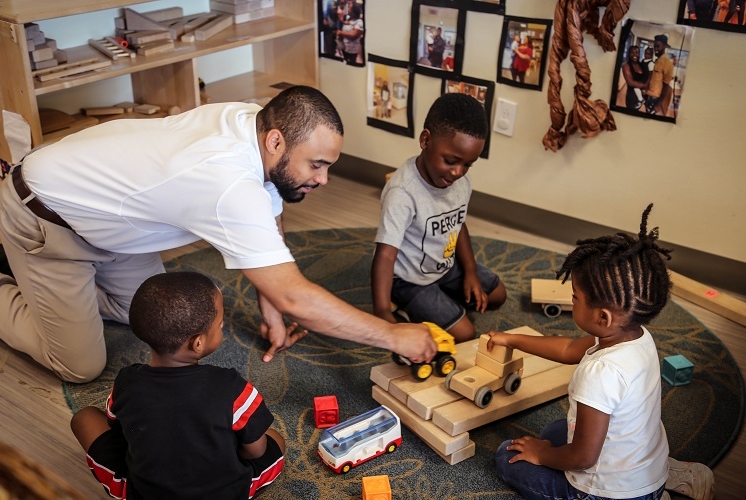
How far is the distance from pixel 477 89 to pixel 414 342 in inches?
62.9

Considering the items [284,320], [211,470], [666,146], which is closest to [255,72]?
[284,320]

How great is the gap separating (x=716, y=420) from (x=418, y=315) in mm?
894

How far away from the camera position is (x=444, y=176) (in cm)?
223

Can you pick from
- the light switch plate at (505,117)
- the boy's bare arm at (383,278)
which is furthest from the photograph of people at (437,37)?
the boy's bare arm at (383,278)

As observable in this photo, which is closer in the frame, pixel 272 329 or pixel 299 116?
pixel 299 116

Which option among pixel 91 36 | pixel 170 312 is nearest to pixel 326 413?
pixel 170 312

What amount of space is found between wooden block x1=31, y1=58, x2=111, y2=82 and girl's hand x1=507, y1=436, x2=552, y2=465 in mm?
1861

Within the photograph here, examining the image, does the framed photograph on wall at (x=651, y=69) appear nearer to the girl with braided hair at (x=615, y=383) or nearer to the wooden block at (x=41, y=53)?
the girl with braided hair at (x=615, y=383)

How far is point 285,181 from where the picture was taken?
1.91 metres

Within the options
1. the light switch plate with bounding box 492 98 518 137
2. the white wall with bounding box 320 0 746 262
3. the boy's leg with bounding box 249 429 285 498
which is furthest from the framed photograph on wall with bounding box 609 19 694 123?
the boy's leg with bounding box 249 429 285 498

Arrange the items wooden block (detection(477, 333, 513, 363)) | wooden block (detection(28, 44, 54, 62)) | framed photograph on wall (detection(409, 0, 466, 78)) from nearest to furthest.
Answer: wooden block (detection(477, 333, 513, 363)) < wooden block (detection(28, 44, 54, 62)) < framed photograph on wall (detection(409, 0, 466, 78))

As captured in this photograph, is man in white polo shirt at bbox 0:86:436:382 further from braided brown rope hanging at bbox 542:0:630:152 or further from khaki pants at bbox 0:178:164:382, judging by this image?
braided brown rope hanging at bbox 542:0:630:152

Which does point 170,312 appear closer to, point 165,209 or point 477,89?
point 165,209

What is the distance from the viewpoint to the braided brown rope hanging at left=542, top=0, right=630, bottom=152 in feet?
8.72
